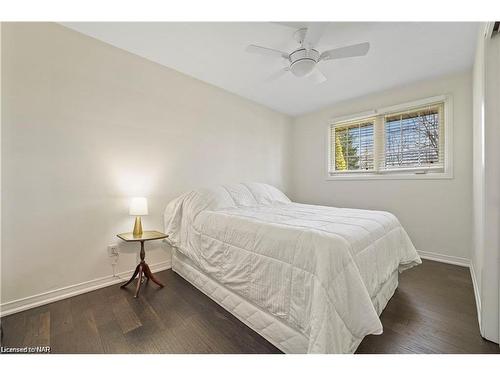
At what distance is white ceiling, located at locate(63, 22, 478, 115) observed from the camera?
195 cm

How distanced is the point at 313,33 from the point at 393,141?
7.52 feet

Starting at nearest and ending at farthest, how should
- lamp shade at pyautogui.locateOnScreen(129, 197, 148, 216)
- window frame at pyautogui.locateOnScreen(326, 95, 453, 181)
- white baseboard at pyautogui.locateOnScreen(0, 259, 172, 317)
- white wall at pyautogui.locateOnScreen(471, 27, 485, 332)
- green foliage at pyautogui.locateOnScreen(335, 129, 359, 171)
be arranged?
white wall at pyautogui.locateOnScreen(471, 27, 485, 332)
white baseboard at pyautogui.locateOnScreen(0, 259, 172, 317)
lamp shade at pyautogui.locateOnScreen(129, 197, 148, 216)
window frame at pyautogui.locateOnScreen(326, 95, 453, 181)
green foliage at pyautogui.locateOnScreen(335, 129, 359, 171)

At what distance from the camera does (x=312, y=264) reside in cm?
121

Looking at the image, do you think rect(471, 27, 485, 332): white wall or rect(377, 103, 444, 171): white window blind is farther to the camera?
rect(377, 103, 444, 171): white window blind

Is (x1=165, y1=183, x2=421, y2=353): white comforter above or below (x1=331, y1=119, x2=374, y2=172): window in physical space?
below

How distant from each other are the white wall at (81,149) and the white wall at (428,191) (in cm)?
238

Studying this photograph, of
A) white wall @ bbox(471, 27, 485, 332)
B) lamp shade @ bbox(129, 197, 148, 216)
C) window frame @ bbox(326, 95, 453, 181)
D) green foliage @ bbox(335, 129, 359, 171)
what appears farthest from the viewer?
green foliage @ bbox(335, 129, 359, 171)

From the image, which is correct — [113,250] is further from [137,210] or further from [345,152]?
[345,152]

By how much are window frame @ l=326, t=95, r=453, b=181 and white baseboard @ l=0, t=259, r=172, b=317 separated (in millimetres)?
3507

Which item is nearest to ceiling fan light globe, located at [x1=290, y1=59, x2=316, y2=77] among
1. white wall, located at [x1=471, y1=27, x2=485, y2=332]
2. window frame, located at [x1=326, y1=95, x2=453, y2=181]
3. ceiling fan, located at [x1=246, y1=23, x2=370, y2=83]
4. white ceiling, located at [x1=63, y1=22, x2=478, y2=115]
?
ceiling fan, located at [x1=246, y1=23, x2=370, y2=83]

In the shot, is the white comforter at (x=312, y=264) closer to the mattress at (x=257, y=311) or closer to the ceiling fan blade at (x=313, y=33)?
the mattress at (x=257, y=311)

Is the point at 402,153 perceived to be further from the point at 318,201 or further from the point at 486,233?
the point at 486,233

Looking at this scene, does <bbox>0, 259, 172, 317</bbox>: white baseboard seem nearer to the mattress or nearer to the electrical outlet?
the electrical outlet
